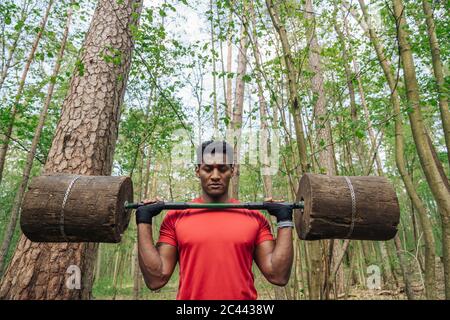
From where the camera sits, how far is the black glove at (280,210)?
2.02 meters

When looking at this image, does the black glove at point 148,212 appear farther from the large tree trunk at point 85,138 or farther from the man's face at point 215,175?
the large tree trunk at point 85,138

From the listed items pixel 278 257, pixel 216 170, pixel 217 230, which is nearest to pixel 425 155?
pixel 278 257

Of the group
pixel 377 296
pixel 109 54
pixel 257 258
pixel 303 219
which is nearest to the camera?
pixel 257 258

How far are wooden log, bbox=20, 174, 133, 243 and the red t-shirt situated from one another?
35 centimetres

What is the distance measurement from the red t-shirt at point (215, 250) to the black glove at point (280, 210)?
12 centimetres

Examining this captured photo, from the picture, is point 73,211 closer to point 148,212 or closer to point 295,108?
point 148,212

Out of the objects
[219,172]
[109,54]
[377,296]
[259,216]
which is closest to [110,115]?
[109,54]

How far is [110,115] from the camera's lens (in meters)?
3.62

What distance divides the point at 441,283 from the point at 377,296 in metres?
3.10

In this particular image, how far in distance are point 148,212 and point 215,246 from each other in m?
0.47

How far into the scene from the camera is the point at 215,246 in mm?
1875

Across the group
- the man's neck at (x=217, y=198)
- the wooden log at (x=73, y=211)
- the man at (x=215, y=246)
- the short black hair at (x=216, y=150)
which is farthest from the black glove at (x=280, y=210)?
the wooden log at (x=73, y=211)
